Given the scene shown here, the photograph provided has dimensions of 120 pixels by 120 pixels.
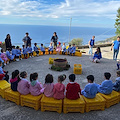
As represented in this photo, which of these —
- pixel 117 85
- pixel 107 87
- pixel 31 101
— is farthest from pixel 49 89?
pixel 117 85

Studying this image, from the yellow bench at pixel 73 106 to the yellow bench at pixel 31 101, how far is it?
29.4 inches

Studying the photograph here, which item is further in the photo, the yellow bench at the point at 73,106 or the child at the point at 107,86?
the child at the point at 107,86

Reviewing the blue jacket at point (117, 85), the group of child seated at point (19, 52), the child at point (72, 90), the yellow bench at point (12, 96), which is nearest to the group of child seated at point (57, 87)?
the child at point (72, 90)

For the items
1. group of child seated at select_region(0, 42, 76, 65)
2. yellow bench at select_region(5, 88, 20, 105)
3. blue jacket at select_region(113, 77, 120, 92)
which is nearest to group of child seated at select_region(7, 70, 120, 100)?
yellow bench at select_region(5, 88, 20, 105)

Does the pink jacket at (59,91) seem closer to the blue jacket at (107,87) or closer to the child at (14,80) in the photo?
the child at (14,80)

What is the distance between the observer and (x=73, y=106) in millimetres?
3613

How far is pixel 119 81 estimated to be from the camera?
427 centimetres

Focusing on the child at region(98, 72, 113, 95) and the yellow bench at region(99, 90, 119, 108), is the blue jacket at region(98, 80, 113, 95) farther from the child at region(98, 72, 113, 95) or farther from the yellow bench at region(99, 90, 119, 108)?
the yellow bench at region(99, 90, 119, 108)

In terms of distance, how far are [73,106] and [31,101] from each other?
1185 millimetres

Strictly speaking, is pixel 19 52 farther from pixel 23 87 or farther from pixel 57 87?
pixel 57 87

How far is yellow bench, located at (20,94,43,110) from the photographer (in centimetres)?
369

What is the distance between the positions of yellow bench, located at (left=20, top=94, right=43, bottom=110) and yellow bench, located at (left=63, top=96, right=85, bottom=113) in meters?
0.75

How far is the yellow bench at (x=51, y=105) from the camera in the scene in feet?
11.8

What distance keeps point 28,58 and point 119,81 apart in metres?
7.10
